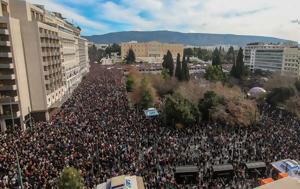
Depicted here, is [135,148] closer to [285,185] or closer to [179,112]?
[179,112]

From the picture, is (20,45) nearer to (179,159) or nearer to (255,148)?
(179,159)

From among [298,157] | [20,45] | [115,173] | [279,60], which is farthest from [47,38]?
[279,60]

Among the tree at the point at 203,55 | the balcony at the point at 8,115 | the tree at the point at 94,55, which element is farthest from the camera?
the tree at the point at 94,55

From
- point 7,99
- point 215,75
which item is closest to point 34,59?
point 7,99

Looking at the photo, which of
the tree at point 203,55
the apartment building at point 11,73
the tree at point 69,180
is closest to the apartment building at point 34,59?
the apartment building at point 11,73

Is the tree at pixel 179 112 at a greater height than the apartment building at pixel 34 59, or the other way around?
the apartment building at pixel 34 59

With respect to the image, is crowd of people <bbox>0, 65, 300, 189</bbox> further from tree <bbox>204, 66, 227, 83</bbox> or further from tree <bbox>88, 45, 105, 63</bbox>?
tree <bbox>88, 45, 105, 63</bbox>

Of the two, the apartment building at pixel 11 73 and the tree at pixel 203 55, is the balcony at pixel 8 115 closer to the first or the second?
the apartment building at pixel 11 73

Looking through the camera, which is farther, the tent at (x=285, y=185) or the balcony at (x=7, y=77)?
the balcony at (x=7, y=77)
